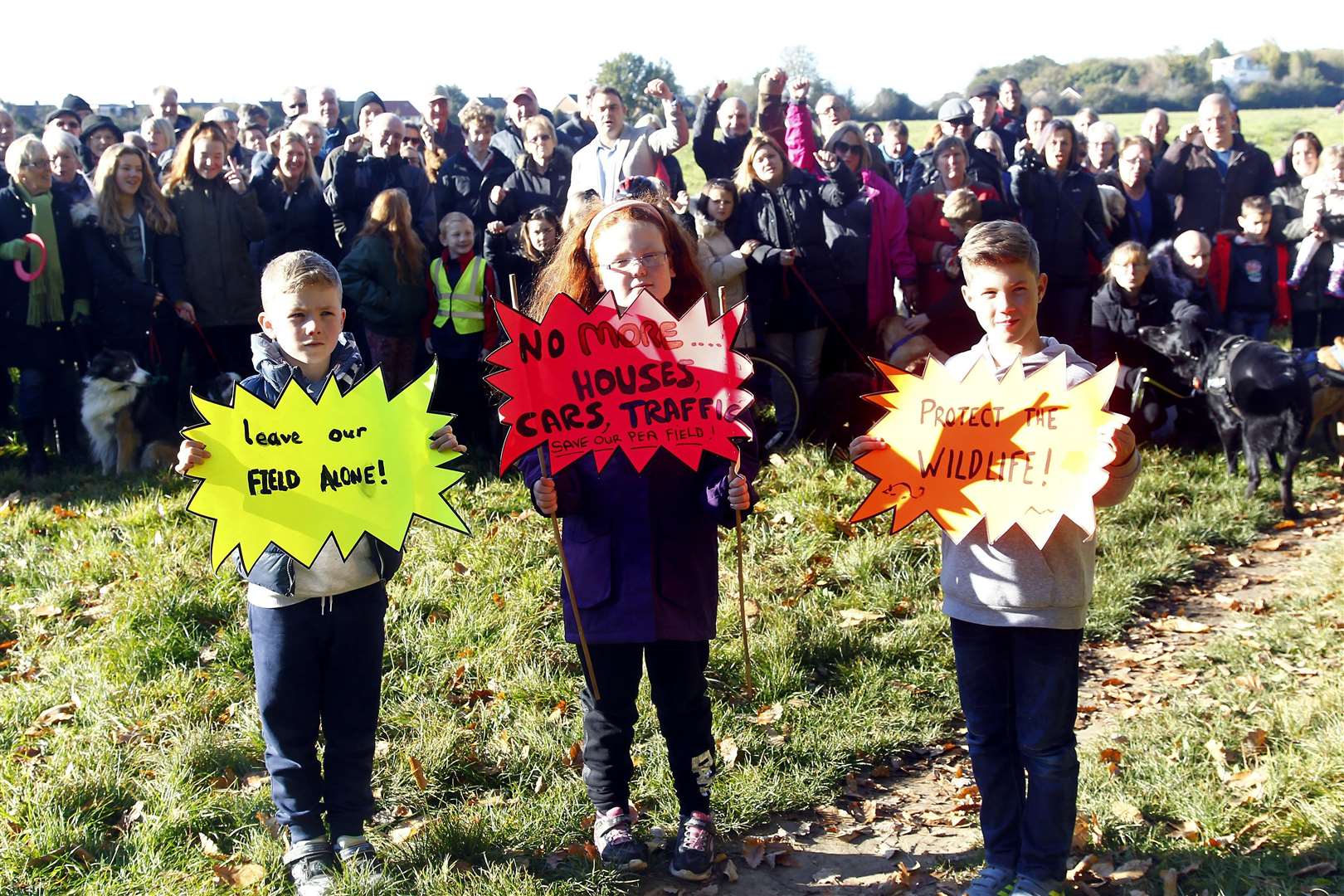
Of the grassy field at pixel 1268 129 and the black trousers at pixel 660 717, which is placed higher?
the grassy field at pixel 1268 129

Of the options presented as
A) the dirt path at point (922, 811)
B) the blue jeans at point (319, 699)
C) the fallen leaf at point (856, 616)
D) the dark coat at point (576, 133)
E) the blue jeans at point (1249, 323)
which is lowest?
the dirt path at point (922, 811)

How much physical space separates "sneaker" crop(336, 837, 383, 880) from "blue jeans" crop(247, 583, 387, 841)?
1.3 inches

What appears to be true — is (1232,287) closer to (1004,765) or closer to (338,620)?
(1004,765)

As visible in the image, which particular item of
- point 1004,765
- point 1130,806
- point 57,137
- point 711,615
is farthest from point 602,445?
point 57,137

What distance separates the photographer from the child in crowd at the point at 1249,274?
→ 8.96 metres

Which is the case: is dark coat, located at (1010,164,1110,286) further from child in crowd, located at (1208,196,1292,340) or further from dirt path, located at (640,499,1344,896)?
dirt path, located at (640,499,1344,896)

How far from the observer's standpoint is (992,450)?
3.33m

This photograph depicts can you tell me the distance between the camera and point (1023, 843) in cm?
345

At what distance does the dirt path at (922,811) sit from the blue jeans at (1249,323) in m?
3.62

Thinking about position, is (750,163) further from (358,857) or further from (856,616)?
(358,857)

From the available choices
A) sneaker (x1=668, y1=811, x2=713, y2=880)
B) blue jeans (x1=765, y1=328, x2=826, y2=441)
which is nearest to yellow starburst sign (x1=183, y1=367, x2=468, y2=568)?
sneaker (x1=668, y1=811, x2=713, y2=880)

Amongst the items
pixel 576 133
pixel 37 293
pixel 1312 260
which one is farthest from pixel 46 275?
pixel 1312 260

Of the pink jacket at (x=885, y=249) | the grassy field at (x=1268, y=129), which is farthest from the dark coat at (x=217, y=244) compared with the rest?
the grassy field at (x=1268, y=129)

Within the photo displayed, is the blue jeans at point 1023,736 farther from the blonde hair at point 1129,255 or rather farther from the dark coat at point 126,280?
the dark coat at point 126,280
